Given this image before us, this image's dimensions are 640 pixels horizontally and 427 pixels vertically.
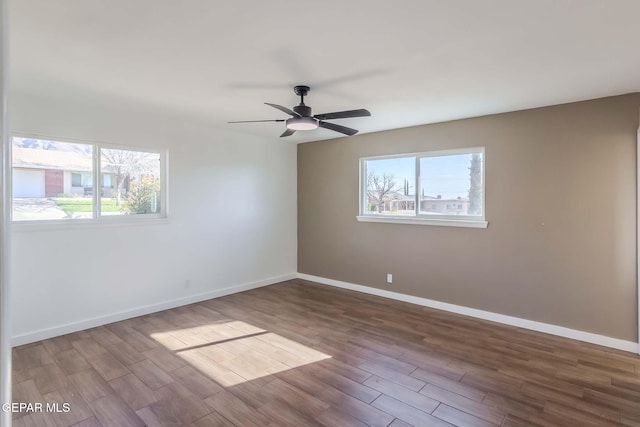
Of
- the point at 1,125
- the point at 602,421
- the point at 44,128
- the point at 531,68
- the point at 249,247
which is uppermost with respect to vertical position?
the point at 531,68

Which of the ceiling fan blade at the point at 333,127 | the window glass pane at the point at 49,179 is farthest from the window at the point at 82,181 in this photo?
the ceiling fan blade at the point at 333,127

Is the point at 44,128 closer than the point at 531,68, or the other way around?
the point at 531,68

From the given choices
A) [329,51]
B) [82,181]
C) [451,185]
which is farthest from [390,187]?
[82,181]

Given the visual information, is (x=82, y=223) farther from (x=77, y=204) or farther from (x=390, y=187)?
(x=390, y=187)

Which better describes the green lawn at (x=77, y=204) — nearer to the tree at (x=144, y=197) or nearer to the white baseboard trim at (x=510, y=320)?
the tree at (x=144, y=197)

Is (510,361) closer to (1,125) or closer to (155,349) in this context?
(155,349)

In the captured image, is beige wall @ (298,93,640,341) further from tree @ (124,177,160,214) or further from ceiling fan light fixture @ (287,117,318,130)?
tree @ (124,177,160,214)

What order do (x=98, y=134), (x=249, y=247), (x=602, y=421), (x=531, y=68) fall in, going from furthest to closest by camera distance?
1. (x=249, y=247)
2. (x=98, y=134)
3. (x=531, y=68)
4. (x=602, y=421)

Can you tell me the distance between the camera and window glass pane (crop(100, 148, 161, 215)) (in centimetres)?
397

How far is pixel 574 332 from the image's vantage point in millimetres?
3516

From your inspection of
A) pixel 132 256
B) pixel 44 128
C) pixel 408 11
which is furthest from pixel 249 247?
pixel 408 11

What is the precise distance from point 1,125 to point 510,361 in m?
3.68

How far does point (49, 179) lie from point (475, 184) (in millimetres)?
4916

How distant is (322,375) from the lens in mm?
2777
